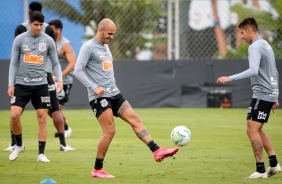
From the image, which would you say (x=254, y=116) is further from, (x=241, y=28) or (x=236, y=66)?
(x=236, y=66)

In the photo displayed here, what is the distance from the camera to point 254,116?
1027 centimetres

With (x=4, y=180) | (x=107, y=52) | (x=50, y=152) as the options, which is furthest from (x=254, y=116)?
(x=50, y=152)

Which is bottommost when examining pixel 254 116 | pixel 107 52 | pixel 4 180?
pixel 4 180

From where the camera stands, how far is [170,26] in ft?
84.5

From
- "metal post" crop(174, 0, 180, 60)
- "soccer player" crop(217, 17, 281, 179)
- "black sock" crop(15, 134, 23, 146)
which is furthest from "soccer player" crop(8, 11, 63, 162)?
"metal post" crop(174, 0, 180, 60)

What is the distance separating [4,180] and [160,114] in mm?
12760

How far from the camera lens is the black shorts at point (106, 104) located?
10.4 metres

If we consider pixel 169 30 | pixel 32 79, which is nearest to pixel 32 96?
pixel 32 79

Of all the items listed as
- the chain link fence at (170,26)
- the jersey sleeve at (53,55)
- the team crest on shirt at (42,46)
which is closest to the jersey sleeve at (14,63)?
the team crest on shirt at (42,46)

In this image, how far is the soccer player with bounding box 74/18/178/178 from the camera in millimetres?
10312

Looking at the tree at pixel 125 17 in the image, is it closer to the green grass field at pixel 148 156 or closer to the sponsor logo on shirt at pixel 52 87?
the green grass field at pixel 148 156

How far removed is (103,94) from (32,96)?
7.31 feet

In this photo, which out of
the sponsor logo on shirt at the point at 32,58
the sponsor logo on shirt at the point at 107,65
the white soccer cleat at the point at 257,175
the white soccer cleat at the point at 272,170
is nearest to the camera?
the white soccer cleat at the point at 257,175

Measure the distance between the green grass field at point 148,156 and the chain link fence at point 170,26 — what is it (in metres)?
5.04
